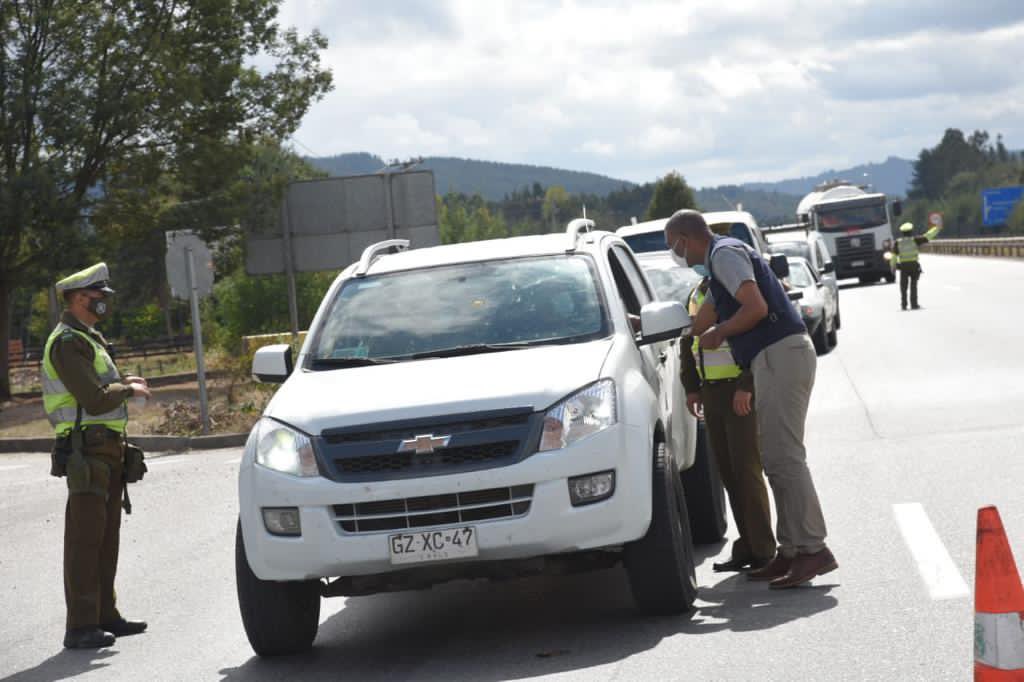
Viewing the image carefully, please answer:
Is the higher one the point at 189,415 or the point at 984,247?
the point at 984,247

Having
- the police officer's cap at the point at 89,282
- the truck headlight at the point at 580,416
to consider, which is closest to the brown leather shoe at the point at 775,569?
the truck headlight at the point at 580,416

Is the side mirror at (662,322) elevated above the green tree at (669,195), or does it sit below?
below

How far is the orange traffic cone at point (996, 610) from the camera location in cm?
473

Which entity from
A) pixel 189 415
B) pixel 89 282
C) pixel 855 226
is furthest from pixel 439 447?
pixel 855 226

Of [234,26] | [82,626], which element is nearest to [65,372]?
[82,626]

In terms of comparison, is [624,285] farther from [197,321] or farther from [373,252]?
[197,321]

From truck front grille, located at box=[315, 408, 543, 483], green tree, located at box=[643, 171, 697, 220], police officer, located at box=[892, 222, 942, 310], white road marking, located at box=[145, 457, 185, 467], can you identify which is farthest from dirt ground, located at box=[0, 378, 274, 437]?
green tree, located at box=[643, 171, 697, 220]

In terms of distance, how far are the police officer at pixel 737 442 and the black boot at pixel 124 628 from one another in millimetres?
3014

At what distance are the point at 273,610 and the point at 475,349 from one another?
153 centimetres

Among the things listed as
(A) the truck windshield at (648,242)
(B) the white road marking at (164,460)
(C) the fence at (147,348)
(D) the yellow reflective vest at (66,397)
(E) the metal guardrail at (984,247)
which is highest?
(A) the truck windshield at (648,242)

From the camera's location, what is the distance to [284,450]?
684cm

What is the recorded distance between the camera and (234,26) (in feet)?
116

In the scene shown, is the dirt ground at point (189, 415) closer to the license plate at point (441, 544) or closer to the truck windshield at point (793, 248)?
the truck windshield at point (793, 248)

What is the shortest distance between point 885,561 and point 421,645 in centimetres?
247
